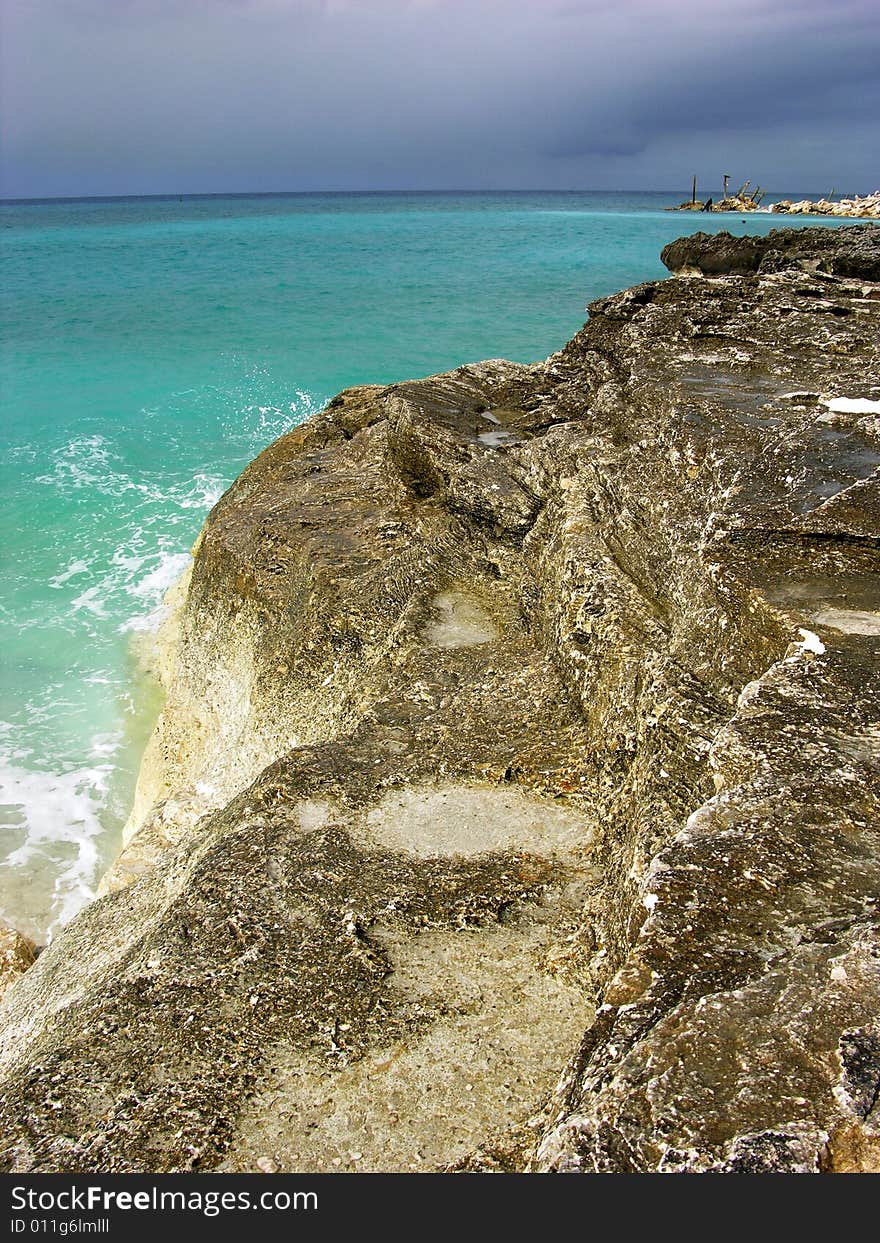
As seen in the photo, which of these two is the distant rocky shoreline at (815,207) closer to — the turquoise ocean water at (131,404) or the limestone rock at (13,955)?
the turquoise ocean water at (131,404)

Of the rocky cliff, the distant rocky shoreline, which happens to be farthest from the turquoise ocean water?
the distant rocky shoreline

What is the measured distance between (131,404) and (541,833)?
66.4 ft

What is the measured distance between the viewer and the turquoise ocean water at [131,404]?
8.60 meters

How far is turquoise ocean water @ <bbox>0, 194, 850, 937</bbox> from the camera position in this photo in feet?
28.2

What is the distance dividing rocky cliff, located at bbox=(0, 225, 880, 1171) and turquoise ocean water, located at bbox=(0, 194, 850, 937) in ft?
6.64

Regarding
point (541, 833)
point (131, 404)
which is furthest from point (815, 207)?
point (541, 833)

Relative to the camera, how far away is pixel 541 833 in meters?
4.09

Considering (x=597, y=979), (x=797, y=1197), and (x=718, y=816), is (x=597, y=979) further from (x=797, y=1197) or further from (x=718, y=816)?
(x=797, y=1197)

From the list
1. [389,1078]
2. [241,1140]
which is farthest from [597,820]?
[241,1140]

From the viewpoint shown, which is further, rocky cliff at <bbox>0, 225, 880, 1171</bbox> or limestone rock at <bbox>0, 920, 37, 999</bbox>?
limestone rock at <bbox>0, 920, 37, 999</bbox>

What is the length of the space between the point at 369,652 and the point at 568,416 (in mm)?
3586

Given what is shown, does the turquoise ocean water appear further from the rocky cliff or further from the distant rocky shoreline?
the distant rocky shoreline

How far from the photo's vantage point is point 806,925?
2.47 metres

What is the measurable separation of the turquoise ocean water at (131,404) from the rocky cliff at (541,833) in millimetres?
2025
